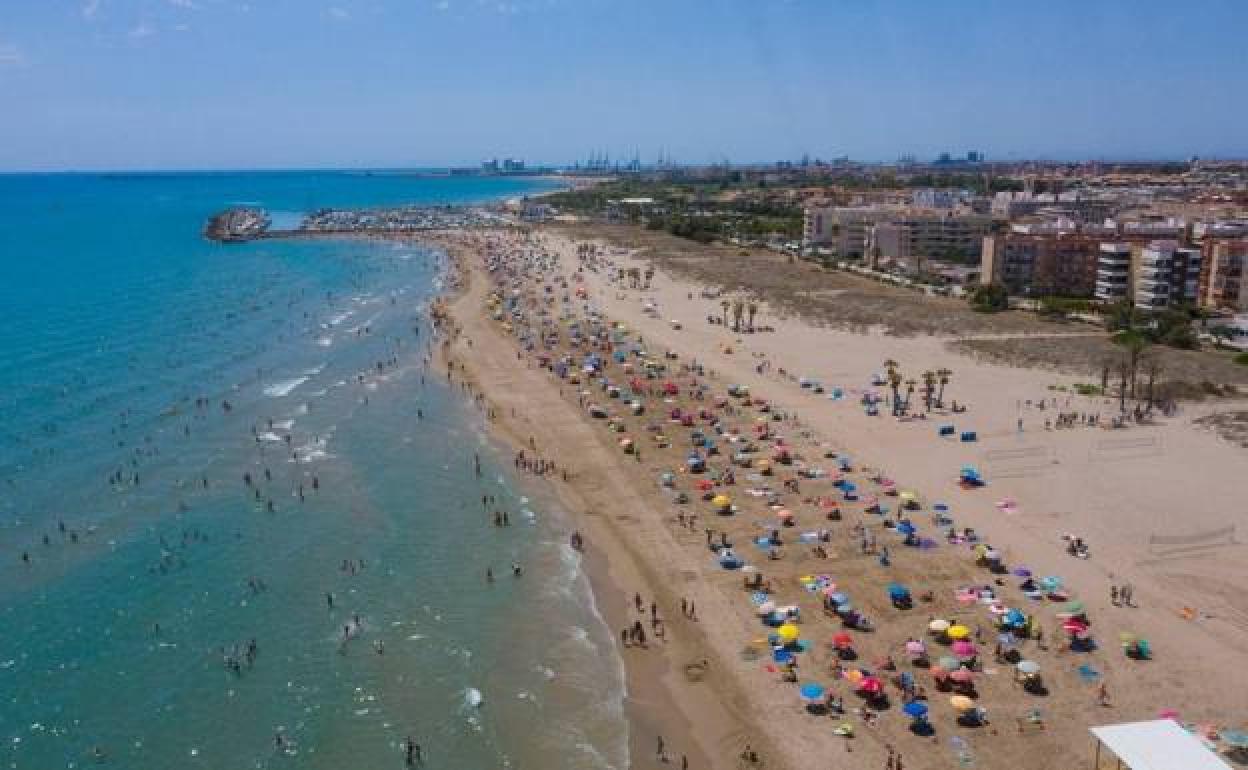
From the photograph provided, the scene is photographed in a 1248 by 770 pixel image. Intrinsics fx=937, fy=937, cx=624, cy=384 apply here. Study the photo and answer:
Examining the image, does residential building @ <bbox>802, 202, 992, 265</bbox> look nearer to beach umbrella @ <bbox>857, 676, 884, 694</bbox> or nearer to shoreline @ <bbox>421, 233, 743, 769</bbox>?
shoreline @ <bbox>421, 233, 743, 769</bbox>

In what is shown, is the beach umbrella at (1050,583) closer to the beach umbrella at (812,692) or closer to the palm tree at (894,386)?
the beach umbrella at (812,692)

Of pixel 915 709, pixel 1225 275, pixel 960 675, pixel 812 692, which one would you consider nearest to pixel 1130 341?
pixel 1225 275

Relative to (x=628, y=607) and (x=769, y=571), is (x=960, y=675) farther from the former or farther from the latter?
(x=628, y=607)

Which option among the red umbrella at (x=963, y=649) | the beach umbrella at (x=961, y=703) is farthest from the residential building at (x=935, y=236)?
the beach umbrella at (x=961, y=703)

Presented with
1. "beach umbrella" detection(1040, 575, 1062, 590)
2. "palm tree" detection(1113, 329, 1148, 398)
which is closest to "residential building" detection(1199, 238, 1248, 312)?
"palm tree" detection(1113, 329, 1148, 398)

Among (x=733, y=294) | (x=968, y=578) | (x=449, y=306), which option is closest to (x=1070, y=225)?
(x=733, y=294)
